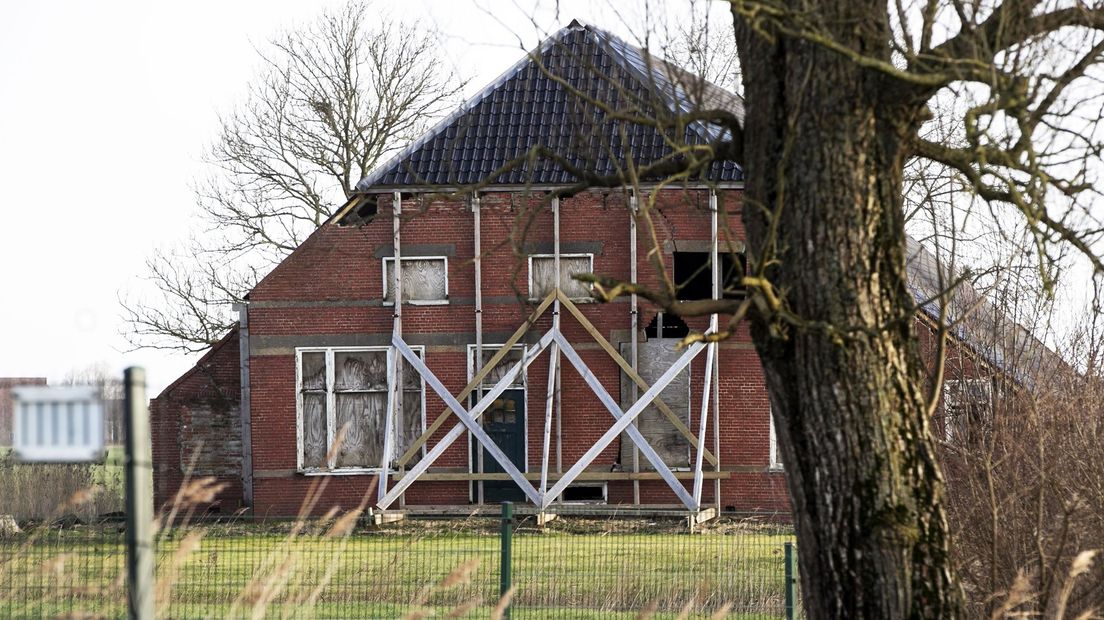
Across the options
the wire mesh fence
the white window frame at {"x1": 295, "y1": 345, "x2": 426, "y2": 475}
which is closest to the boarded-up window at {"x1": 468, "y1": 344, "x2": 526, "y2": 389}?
the white window frame at {"x1": 295, "y1": 345, "x2": 426, "y2": 475}

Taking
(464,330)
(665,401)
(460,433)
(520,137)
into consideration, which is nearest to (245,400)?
(464,330)

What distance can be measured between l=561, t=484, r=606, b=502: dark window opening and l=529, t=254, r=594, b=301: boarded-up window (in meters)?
3.39

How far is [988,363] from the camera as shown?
34.0ft

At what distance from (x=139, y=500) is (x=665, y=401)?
2025 cm

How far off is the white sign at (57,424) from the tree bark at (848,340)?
2986mm

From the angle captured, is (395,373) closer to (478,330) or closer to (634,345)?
(478,330)

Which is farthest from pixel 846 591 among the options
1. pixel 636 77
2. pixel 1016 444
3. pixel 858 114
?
pixel 1016 444

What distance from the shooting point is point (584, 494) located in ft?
78.6

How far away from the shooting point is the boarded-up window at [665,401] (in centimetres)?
2338

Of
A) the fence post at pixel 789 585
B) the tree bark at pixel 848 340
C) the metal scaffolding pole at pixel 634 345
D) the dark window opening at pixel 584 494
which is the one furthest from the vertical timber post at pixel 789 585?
the dark window opening at pixel 584 494

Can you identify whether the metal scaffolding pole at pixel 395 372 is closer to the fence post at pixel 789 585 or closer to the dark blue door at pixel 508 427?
the dark blue door at pixel 508 427

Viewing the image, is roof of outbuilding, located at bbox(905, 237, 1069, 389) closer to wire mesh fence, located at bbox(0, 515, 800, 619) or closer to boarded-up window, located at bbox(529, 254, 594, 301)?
wire mesh fence, located at bbox(0, 515, 800, 619)

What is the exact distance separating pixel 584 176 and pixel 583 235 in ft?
56.7

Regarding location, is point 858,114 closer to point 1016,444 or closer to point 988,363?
point 1016,444
